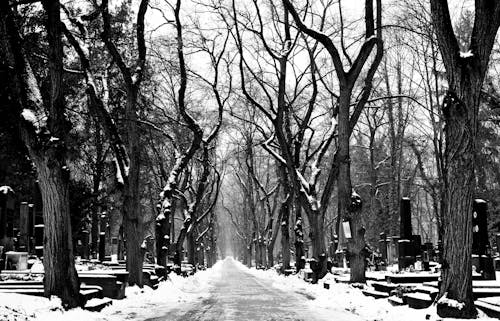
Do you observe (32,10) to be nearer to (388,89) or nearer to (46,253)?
(46,253)

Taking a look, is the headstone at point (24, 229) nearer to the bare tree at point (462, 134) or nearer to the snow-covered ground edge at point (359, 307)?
the snow-covered ground edge at point (359, 307)

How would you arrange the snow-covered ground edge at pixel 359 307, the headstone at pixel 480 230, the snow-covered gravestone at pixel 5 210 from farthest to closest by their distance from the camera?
the snow-covered gravestone at pixel 5 210, the headstone at pixel 480 230, the snow-covered ground edge at pixel 359 307

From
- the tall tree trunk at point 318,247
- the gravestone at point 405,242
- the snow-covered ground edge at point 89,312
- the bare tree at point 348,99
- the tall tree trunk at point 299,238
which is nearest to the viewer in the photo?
the snow-covered ground edge at point 89,312

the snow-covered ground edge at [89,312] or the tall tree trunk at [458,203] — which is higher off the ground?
the tall tree trunk at [458,203]

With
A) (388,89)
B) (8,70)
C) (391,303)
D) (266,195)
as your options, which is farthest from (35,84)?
(266,195)

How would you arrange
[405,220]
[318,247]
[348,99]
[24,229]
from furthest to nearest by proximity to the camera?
[318,247]
[24,229]
[405,220]
[348,99]

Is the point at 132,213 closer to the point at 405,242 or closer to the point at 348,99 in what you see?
the point at 348,99

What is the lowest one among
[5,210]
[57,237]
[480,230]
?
[480,230]

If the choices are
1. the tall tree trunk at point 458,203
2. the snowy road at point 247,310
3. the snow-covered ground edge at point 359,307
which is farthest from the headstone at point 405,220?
the tall tree trunk at point 458,203

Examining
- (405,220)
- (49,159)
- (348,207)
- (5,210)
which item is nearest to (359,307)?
(348,207)

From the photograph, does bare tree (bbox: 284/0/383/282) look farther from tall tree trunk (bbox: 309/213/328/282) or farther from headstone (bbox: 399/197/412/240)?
tall tree trunk (bbox: 309/213/328/282)

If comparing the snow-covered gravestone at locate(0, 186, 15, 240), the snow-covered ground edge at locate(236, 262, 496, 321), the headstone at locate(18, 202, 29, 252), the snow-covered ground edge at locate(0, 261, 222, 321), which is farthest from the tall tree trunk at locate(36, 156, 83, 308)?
the headstone at locate(18, 202, 29, 252)

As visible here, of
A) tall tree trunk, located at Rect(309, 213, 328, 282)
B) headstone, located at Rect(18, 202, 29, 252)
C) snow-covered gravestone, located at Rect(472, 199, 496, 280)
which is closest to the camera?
Answer: snow-covered gravestone, located at Rect(472, 199, 496, 280)

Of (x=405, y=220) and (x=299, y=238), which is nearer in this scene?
(x=405, y=220)
